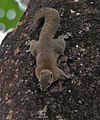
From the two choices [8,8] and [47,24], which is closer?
[8,8]

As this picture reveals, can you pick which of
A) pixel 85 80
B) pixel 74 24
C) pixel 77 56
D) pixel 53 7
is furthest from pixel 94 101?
pixel 53 7

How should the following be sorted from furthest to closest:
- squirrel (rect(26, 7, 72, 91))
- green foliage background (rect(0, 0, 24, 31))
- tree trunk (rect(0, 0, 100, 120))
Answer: green foliage background (rect(0, 0, 24, 31))
squirrel (rect(26, 7, 72, 91))
tree trunk (rect(0, 0, 100, 120))

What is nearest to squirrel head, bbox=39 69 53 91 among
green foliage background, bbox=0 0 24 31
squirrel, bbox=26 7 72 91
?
squirrel, bbox=26 7 72 91

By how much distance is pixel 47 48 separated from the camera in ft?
13.1

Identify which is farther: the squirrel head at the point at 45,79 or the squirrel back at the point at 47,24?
the squirrel back at the point at 47,24

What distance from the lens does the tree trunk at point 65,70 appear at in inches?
126

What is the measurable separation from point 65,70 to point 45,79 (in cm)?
24

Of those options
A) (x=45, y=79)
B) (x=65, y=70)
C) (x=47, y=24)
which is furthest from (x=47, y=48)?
(x=65, y=70)

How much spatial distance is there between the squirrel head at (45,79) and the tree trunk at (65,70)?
0.05 metres

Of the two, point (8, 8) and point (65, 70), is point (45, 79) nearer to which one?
point (65, 70)

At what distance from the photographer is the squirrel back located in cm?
385

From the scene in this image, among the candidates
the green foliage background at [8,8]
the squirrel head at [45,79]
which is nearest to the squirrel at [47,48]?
the squirrel head at [45,79]

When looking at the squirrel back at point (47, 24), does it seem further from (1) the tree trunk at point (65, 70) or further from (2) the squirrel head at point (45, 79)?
(2) the squirrel head at point (45, 79)

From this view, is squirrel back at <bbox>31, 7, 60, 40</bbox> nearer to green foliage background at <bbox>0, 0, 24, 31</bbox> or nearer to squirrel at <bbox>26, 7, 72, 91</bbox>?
squirrel at <bbox>26, 7, 72, 91</bbox>
